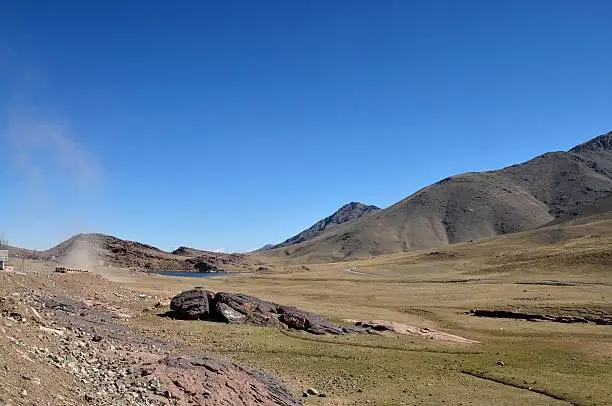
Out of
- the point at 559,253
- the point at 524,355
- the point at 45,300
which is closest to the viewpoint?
the point at 45,300

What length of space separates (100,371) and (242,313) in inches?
1123

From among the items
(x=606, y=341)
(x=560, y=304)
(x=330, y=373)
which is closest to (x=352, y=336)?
(x=330, y=373)

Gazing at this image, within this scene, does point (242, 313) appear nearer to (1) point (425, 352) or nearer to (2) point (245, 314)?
(2) point (245, 314)

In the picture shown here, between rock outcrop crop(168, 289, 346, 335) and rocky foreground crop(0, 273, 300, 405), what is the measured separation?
571 inches

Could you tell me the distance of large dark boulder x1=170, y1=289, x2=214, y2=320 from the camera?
47156 millimetres

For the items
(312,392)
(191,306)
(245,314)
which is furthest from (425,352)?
(191,306)

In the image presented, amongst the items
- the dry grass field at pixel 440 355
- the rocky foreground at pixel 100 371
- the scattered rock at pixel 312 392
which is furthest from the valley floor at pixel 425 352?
the rocky foreground at pixel 100 371

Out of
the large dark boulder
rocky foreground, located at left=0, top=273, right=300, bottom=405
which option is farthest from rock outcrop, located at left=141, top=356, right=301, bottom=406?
the large dark boulder

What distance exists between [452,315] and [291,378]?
41.3 meters

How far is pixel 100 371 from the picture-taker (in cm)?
2089

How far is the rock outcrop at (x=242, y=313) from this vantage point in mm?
47438

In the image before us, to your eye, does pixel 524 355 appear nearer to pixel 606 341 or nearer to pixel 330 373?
pixel 606 341

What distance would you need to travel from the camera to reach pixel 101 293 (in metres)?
52.5

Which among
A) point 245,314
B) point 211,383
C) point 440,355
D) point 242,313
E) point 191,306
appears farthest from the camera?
point 242,313
